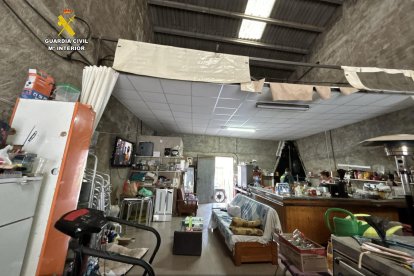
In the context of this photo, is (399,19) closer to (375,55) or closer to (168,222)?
(375,55)

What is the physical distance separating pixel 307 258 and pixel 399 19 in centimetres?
507

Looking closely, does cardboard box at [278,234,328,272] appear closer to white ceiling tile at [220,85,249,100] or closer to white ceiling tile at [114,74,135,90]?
white ceiling tile at [220,85,249,100]

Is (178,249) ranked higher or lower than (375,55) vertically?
lower

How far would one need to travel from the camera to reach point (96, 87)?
236 cm

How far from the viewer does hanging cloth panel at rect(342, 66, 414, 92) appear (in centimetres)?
299

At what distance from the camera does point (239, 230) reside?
2.86 metres

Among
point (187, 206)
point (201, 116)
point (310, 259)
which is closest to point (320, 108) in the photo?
point (201, 116)

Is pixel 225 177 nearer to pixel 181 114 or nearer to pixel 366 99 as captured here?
pixel 181 114

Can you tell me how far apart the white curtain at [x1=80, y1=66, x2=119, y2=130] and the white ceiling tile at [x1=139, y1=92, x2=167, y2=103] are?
3.34 feet

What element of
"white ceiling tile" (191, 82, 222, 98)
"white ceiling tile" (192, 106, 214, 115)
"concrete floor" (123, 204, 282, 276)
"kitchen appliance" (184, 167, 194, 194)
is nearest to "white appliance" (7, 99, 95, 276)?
"concrete floor" (123, 204, 282, 276)

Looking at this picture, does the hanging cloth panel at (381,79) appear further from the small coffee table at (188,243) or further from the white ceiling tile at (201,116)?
the small coffee table at (188,243)

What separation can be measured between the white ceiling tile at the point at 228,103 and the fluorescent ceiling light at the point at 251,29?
330 cm

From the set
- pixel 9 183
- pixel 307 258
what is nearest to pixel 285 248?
pixel 307 258

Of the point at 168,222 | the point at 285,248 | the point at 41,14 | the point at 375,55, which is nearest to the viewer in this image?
the point at 41,14
